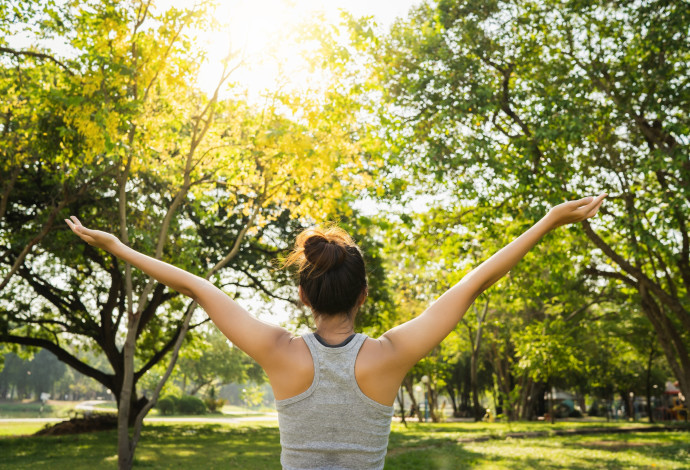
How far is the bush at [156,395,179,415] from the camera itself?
54.1 meters

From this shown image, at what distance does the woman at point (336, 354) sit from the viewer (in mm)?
1917

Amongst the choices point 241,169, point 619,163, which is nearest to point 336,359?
point 241,169

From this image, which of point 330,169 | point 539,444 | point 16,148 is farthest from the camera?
point 539,444

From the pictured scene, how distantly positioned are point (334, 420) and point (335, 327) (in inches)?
11.6

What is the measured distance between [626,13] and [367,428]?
48.5 feet

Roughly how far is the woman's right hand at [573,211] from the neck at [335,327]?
0.81 m

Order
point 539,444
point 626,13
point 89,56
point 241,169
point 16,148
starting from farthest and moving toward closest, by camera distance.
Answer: point 539,444, point 626,13, point 16,148, point 241,169, point 89,56

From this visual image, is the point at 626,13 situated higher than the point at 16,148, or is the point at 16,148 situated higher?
the point at 626,13

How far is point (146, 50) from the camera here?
31.3 feet

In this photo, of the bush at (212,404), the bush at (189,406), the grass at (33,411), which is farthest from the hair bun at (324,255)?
the bush at (212,404)

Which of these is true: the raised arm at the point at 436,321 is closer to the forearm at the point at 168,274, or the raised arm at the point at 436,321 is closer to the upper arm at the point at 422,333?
the upper arm at the point at 422,333

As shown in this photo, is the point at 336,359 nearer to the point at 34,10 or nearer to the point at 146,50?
the point at 146,50

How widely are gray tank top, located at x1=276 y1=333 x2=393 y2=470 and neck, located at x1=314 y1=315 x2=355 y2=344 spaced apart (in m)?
0.08

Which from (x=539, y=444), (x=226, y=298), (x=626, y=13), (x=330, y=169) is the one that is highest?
(x=626, y=13)
